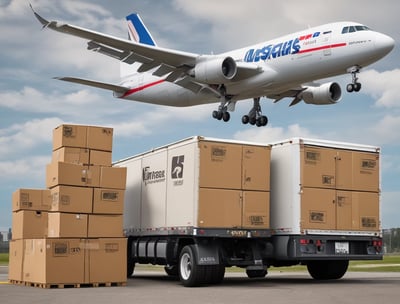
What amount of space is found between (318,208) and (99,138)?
5.23 m

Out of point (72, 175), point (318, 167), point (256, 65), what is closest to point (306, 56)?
point (256, 65)

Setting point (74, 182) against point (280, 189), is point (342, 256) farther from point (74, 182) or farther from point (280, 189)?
point (74, 182)

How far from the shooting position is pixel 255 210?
45.1 ft

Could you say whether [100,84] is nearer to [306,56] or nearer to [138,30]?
[138,30]

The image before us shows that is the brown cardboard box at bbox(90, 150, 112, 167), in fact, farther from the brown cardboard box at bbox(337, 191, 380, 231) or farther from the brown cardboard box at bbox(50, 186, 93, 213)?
the brown cardboard box at bbox(337, 191, 380, 231)

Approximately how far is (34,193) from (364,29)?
47.7 feet

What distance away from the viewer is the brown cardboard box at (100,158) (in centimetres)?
1498

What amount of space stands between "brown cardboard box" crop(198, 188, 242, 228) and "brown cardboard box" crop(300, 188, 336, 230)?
52.7 inches

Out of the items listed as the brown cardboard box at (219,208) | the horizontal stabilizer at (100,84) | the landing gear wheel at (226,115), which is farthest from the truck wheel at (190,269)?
the horizontal stabilizer at (100,84)

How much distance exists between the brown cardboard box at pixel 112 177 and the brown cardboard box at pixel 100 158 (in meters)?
0.47

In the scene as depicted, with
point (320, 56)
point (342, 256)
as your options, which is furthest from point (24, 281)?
Result: point (320, 56)

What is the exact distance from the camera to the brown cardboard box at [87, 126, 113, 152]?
15125 millimetres

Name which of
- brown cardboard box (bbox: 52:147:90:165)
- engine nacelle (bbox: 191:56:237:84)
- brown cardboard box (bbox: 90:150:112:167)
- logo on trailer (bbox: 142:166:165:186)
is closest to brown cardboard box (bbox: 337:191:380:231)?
logo on trailer (bbox: 142:166:165:186)

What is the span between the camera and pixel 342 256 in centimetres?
1390
